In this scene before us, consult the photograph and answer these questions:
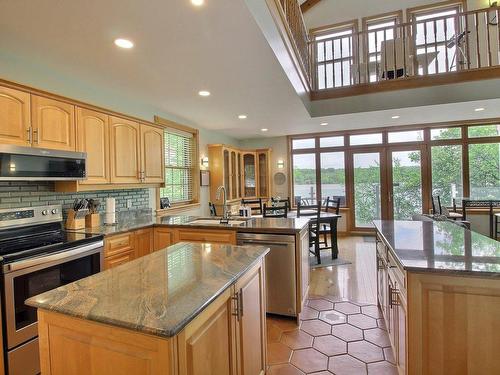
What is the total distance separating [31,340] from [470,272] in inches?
106

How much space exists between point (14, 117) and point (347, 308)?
3442mm

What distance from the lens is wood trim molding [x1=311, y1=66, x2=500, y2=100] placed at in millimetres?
3986

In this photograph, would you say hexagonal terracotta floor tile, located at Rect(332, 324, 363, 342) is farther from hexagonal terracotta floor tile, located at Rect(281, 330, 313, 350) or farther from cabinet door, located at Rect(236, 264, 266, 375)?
cabinet door, located at Rect(236, 264, 266, 375)

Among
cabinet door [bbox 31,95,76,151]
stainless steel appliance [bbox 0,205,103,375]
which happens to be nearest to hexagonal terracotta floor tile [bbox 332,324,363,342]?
stainless steel appliance [bbox 0,205,103,375]

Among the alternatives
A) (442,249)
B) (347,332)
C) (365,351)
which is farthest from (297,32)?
(365,351)

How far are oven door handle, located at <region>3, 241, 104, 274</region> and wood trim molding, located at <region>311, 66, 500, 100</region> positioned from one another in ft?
13.3

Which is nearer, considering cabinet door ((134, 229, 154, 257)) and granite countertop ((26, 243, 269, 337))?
granite countertop ((26, 243, 269, 337))

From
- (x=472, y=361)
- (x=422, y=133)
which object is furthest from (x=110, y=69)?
(x=422, y=133)

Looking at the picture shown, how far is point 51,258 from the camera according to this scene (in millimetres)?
1996

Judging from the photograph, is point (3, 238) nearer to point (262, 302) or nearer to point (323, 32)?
point (262, 302)

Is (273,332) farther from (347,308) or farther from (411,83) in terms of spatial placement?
(411,83)

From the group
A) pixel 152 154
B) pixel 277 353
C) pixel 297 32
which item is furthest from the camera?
pixel 297 32

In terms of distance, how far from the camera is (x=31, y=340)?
1.87 meters

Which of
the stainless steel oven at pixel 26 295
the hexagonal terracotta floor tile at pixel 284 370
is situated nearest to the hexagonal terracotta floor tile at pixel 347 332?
the hexagonal terracotta floor tile at pixel 284 370
